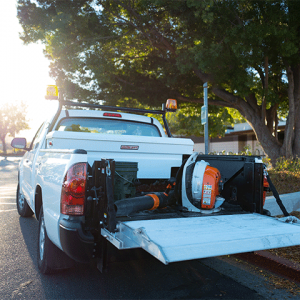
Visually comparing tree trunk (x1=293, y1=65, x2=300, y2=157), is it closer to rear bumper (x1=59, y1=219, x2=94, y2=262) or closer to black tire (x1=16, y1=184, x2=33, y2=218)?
black tire (x1=16, y1=184, x2=33, y2=218)

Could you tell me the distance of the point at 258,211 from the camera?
385 cm

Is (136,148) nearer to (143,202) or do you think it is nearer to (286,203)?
(143,202)

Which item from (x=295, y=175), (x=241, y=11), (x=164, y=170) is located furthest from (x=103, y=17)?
(x=164, y=170)

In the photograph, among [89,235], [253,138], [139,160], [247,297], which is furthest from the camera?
[253,138]

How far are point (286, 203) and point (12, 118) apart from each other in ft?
199

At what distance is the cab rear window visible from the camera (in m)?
5.26

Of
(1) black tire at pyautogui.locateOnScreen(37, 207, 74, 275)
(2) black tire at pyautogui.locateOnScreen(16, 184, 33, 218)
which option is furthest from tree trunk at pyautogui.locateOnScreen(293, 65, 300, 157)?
(1) black tire at pyautogui.locateOnScreen(37, 207, 74, 275)

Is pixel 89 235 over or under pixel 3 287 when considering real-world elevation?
over

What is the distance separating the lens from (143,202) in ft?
11.6

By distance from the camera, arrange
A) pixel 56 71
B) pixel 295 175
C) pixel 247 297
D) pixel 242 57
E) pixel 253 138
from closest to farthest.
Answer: pixel 247 297
pixel 295 175
pixel 242 57
pixel 56 71
pixel 253 138

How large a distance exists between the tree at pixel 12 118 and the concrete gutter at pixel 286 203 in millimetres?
59325

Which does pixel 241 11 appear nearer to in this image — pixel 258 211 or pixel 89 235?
pixel 258 211

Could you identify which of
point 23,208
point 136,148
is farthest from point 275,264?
point 23,208

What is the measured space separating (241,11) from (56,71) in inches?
314
